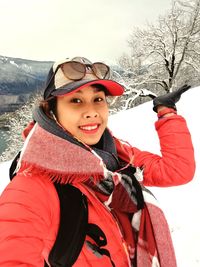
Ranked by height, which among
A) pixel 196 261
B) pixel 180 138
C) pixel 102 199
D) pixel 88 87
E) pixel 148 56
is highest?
pixel 148 56

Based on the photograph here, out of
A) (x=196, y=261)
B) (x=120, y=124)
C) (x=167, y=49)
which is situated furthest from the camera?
(x=167, y=49)

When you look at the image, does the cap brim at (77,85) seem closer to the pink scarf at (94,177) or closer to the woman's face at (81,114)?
the woman's face at (81,114)

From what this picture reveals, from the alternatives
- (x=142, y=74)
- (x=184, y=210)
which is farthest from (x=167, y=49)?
(x=184, y=210)

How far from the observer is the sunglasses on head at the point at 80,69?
1.68m

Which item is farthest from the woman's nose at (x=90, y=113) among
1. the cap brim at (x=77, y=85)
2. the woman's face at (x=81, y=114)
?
the cap brim at (x=77, y=85)

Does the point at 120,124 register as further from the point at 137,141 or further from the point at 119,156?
the point at 119,156

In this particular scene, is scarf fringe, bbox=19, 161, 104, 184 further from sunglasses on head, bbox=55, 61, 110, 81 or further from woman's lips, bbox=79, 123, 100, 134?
sunglasses on head, bbox=55, 61, 110, 81

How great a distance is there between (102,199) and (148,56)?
22.2m

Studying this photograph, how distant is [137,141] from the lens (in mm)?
7180

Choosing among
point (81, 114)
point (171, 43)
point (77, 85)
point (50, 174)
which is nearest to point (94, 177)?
point (50, 174)

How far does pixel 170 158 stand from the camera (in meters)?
2.03

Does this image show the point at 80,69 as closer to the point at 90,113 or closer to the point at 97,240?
the point at 90,113

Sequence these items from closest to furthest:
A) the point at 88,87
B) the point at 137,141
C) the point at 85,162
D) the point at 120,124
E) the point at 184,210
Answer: the point at 85,162, the point at 88,87, the point at 184,210, the point at 137,141, the point at 120,124

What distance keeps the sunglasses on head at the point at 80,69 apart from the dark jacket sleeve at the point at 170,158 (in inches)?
21.8
